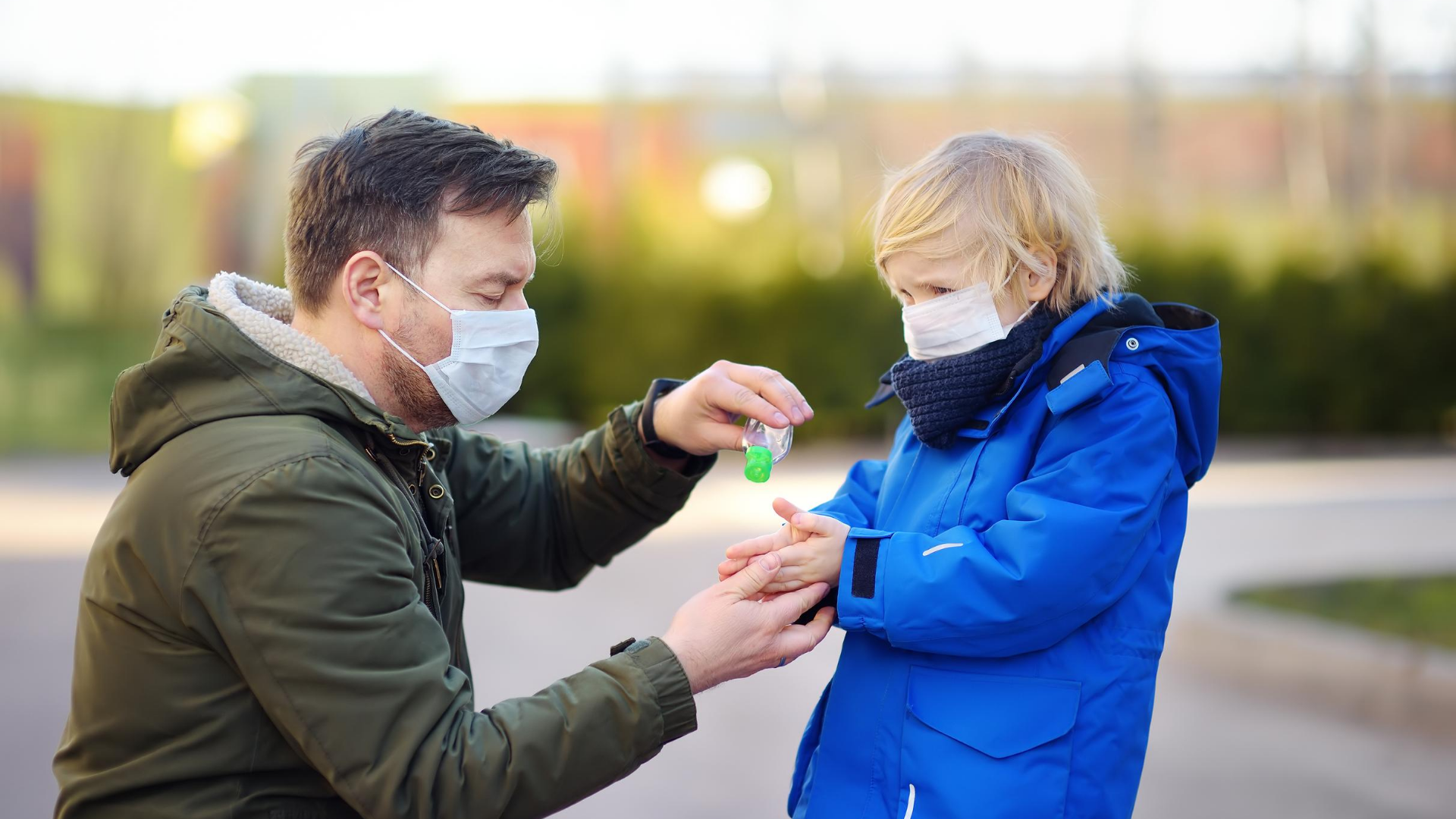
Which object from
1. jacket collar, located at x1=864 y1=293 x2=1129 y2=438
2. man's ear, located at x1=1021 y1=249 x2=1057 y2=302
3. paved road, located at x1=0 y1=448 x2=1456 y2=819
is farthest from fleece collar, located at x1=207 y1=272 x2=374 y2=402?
paved road, located at x1=0 y1=448 x2=1456 y2=819

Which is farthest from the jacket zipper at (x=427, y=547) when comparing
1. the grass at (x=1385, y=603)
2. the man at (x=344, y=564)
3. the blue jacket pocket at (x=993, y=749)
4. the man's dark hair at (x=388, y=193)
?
the grass at (x=1385, y=603)

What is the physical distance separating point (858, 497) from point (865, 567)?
0.44 metres

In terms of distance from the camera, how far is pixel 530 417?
14617 mm

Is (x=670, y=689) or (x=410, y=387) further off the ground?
(x=410, y=387)

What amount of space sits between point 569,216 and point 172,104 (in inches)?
207

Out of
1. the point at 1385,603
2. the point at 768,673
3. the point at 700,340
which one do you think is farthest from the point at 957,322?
the point at 700,340

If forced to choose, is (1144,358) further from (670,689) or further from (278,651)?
(278,651)

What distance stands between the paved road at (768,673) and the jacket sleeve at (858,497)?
215 cm

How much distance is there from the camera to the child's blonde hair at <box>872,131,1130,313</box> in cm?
229

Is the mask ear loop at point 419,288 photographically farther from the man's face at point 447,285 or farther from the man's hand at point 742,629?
the man's hand at point 742,629

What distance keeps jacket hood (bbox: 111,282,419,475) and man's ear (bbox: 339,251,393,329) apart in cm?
21

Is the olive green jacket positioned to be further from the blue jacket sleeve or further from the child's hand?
the blue jacket sleeve

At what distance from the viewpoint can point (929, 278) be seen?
233 centimetres

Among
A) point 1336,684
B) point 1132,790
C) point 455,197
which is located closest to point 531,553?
point 455,197
